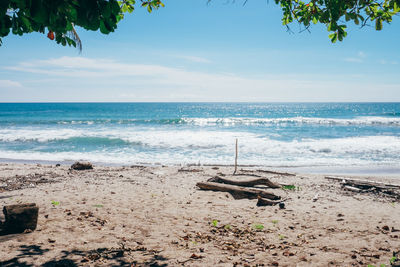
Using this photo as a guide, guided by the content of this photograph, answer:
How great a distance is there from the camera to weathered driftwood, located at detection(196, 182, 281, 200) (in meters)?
8.03

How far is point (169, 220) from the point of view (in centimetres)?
609

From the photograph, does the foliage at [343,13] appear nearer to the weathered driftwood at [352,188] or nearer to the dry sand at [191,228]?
the dry sand at [191,228]

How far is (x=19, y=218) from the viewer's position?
4992 mm

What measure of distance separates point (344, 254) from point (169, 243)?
9.62 feet

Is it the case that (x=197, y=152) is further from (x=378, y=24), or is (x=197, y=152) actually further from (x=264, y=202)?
(x=378, y=24)

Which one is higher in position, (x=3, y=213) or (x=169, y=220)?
(x=3, y=213)

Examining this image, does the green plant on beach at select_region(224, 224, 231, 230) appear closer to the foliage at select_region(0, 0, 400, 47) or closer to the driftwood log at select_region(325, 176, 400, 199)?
the foliage at select_region(0, 0, 400, 47)

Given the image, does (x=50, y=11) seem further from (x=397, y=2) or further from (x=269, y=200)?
(x=269, y=200)

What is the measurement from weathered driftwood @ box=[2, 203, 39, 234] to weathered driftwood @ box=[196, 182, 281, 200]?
199 inches

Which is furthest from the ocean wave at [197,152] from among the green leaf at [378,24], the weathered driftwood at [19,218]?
the green leaf at [378,24]

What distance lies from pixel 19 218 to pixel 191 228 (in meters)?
3.16

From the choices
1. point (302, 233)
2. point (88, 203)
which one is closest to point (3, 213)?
point (88, 203)

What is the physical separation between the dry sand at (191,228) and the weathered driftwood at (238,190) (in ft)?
0.92

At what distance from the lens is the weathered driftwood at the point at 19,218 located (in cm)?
490
